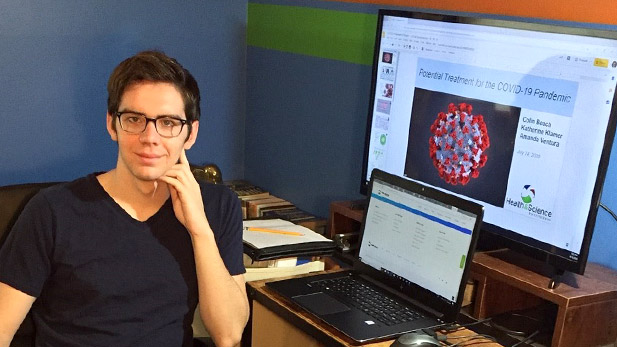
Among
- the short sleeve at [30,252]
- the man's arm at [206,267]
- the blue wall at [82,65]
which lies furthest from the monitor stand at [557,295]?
the blue wall at [82,65]

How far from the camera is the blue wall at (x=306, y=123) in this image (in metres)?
2.62

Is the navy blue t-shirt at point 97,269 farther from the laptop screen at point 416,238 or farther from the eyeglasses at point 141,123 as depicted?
the laptop screen at point 416,238

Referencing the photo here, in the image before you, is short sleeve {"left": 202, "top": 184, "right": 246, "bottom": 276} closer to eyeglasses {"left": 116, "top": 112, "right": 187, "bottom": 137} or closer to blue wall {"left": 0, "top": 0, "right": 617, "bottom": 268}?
eyeglasses {"left": 116, "top": 112, "right": 187, "bottom": 137}

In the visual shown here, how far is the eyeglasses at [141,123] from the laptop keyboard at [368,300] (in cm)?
59

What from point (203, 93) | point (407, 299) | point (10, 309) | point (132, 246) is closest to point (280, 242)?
point (407, 299)

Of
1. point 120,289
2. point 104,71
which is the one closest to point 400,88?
point 120,289

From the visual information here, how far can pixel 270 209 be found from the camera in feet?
9.36

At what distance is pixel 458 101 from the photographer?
2014 millimetres

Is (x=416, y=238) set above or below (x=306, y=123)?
below

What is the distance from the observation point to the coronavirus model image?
1.96 m

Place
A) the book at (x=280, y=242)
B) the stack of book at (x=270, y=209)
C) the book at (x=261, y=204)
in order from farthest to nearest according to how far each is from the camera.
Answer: the book at (x=261, y=204), the stack of book at (x=270, y=209), the book at (x=280, y=242)

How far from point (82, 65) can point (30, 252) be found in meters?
1.22

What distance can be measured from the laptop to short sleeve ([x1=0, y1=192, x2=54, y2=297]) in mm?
582

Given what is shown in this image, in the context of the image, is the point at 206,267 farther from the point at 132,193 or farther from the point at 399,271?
the point at 399,271
